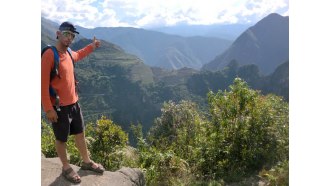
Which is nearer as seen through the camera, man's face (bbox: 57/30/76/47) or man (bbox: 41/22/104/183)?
man (bbox: 41/22/104/183)

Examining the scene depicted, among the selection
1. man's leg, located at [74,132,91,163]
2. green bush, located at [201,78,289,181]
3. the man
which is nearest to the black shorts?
the man

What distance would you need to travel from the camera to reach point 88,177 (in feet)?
17.4

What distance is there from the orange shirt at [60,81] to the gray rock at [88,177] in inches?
40.0

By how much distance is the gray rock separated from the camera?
503 centimetres

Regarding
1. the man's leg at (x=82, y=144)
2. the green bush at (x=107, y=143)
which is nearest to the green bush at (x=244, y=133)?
the green bush at (x=107, y=143)

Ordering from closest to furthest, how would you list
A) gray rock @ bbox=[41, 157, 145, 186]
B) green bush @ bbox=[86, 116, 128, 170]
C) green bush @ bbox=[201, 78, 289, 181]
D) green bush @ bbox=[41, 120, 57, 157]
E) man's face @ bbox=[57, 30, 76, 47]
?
man's face @ bbox=[57, 30, 76, 47]
gray rock @ bbox=[41, 157, 145, 186]
green bush @ bbox=[86, 116, 128, 170]
green bush @ bbox=[41, 120, 57, 157]
green bush @ bbox=[201, 78, 289, 181]

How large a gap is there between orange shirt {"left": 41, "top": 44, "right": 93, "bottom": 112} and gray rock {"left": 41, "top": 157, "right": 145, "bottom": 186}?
1017mm

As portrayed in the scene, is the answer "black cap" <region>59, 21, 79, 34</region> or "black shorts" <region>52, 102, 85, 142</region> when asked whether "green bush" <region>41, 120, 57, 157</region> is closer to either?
"black shorts" <region>52, 102, 85, 142</region>

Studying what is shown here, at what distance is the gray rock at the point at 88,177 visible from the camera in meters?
5.03

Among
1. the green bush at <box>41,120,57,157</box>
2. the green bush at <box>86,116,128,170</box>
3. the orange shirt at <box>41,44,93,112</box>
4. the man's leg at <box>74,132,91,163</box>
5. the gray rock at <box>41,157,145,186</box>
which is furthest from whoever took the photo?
the green bush at <box>41,120,57,157</box>

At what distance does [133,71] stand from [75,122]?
490 ft

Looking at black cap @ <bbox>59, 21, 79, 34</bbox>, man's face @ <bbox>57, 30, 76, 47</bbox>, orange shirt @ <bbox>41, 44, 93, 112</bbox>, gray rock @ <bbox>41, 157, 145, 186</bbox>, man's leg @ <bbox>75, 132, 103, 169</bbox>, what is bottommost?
gray rock @ <bbox>41, 157, 145, 186</bbox>
